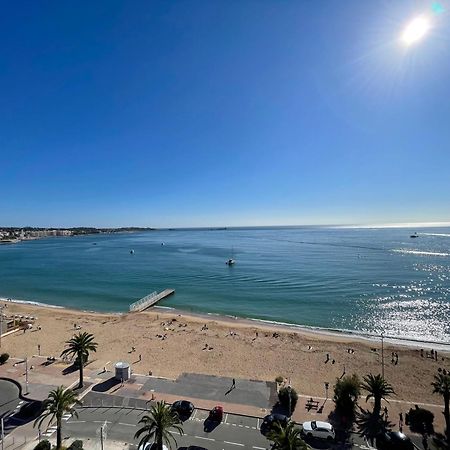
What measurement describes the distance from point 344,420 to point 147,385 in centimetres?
1473

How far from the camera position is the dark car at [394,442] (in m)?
18.1

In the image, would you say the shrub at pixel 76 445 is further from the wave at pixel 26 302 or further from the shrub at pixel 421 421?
the wave at pixel 26 302

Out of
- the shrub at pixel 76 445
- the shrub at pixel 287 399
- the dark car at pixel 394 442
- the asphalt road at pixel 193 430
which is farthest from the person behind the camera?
the shrub at pixel 287 399

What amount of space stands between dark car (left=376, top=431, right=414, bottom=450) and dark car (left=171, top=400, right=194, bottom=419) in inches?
448

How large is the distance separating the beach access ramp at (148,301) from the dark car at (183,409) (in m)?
35.1

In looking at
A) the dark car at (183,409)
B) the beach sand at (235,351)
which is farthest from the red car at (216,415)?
the beach sand at (235,351)

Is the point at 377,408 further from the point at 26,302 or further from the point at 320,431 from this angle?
the point at 26,302

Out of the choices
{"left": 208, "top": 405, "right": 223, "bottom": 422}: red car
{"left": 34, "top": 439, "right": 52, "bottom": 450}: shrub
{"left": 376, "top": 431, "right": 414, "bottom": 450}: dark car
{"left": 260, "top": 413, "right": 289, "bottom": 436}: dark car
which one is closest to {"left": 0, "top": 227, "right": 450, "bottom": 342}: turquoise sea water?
{"left": 376, "top": 431, "right": 414, "bottom": 450}: dark car

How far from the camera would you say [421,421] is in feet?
69.5

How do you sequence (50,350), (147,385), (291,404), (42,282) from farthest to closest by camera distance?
(42,282)
(50,350)
(147,385)
(291,404)

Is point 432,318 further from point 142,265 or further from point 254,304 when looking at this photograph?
point 142,265

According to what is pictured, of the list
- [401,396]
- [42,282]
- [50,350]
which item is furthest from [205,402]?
[42,282]

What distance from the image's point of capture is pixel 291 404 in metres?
22.6

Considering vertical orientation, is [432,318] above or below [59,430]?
below
